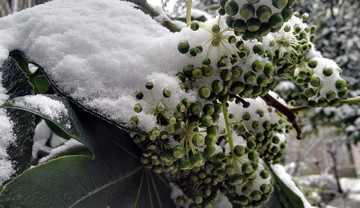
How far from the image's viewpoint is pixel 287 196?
71 cm

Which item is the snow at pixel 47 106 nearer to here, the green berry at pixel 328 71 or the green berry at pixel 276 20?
the green berry at pixel 276 20

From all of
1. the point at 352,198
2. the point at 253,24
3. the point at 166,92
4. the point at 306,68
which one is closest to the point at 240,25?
the point at 253,24

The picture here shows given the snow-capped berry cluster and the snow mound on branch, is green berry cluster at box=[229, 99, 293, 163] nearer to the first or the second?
the snow-capped berry cluster

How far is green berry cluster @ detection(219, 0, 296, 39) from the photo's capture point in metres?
0.42

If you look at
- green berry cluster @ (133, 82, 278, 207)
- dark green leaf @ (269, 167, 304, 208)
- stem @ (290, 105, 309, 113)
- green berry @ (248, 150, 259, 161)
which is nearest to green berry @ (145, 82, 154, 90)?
green berry cluster @ (133, 82, 278, 207)

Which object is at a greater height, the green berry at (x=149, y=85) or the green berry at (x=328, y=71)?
the green berry at (x=149, y=85)

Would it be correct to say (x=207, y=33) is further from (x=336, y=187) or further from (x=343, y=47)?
(x=336, y=187)

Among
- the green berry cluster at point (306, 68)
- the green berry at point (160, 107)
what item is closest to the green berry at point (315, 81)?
the green berry cluster at point (306, 68)

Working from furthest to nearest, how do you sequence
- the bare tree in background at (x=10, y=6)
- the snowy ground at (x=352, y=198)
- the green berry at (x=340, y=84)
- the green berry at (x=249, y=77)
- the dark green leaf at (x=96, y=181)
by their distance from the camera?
the snowy ground at (x=352, y=198), the bare tree in background at (x=10, y=6), the green berry at (x=340, y=84), the green berry at (x=249, y=77), the dark green leaf at (x=96, y=181)

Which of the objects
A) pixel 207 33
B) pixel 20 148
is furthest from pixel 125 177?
pixel 207 33

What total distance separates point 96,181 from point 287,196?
46 cm

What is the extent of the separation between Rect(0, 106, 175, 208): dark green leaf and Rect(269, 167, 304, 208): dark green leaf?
28 cm

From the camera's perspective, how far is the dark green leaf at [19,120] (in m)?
0.41

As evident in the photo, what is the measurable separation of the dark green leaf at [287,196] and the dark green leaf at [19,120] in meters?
0.54
